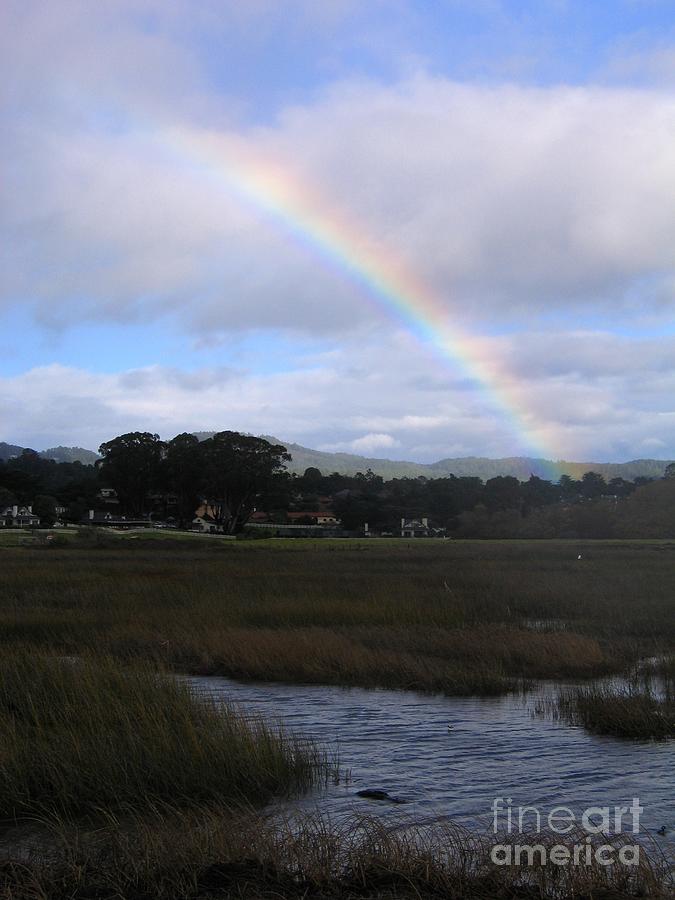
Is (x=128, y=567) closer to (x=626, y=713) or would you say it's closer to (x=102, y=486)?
(x=626, y=713)

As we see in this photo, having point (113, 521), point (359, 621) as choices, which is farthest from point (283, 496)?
point (359, 621)

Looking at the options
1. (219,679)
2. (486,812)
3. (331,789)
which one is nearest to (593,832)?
(486,812)

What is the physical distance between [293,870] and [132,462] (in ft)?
393

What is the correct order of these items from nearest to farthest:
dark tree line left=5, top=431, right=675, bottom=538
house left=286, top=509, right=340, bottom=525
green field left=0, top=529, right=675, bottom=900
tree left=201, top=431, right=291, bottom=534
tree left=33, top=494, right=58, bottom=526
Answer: green field left=0, top=529, right=675, bottom=900
dark tree line left=5, top=431, right=675, bottom=538
tree left=201, top=431, right=291, bottom=534
tree left=33, top=494, right=58, bottom=526
house left=286, top=509, right=340, bottom=525

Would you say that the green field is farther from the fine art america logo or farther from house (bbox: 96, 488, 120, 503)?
house (bbox: 96, 488, 120, 503)

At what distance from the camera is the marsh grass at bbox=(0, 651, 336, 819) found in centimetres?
924

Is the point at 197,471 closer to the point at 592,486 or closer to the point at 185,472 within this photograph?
the point at 185,472

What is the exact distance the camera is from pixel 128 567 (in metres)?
46.3

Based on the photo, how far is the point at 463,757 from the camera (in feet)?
38.3

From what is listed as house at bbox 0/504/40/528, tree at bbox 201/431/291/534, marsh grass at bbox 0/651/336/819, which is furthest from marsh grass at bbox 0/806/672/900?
house at bbox 0/504/40/528

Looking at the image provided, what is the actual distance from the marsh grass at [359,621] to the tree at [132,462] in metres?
82.5

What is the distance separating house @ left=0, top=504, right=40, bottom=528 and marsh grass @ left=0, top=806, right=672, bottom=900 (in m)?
126

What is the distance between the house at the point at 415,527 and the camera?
127812 mm

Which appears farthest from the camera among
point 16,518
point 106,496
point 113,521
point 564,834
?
point 106,496
